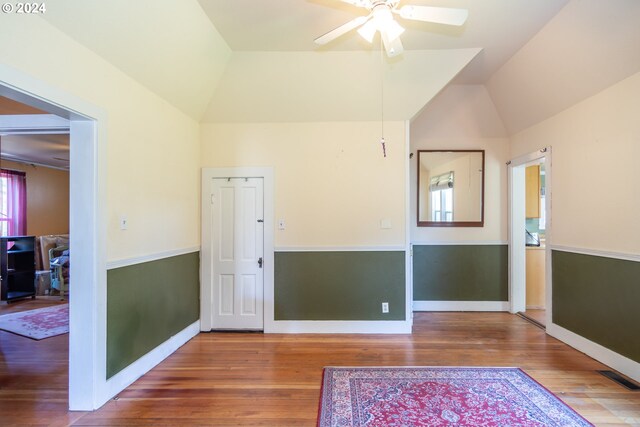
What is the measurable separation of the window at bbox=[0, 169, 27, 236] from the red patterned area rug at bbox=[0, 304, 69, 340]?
242 cm

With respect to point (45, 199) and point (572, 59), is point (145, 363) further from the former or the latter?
point (45, 199)

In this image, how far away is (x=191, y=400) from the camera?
7.32ft

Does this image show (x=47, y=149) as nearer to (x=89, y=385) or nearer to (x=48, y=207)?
(x=48, y=207)

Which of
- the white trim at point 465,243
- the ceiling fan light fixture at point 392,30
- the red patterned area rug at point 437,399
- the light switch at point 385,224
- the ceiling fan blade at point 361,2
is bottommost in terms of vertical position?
the red patterned area rug at point 437,399

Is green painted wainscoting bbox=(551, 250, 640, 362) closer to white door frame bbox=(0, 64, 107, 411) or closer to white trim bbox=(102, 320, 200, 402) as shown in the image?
white trim bbox=(102, 320, 200, 402)

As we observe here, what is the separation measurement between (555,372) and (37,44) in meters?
4.52

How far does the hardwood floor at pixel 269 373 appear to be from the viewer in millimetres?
2057

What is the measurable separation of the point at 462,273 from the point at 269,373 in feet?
10.4

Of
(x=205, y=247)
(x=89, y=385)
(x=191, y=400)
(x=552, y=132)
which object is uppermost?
(x=552, y=132)

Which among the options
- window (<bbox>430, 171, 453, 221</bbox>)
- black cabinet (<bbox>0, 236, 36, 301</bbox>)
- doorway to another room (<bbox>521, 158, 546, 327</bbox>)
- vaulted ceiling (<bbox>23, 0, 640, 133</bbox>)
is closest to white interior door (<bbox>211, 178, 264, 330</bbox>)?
vaulted ceiling (<bbox>23, 0, 640, 133</bbox>)

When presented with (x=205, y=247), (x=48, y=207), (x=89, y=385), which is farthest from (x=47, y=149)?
(x=89, y=385)

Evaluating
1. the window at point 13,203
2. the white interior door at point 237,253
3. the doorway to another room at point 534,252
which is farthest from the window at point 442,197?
the window at point 13,203

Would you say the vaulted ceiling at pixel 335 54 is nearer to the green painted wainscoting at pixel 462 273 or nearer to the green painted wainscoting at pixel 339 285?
the green painted wainscoting at pixel 339 285

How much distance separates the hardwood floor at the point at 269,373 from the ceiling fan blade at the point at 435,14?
2738mm
